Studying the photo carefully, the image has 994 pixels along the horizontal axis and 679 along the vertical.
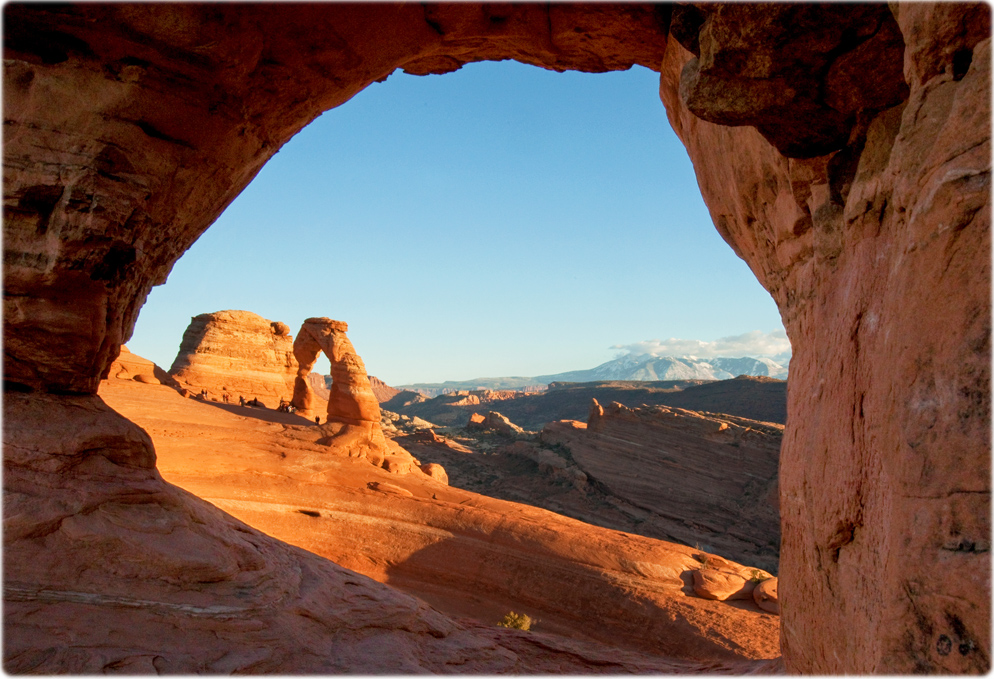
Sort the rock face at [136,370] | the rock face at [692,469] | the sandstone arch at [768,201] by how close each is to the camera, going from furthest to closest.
Answer: the rock face at [692,469]
the rock face at [136,370]
the sandstone arch at [768,201]

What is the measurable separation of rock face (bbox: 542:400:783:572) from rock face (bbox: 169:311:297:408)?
44.9 feet

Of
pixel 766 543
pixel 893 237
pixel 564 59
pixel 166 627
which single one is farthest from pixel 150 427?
pixel 766 543

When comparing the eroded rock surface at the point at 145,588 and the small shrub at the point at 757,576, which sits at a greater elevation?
the eroded rock surface at the point at 145,588

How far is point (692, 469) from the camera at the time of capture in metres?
25.1

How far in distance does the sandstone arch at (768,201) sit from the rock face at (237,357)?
1963 cm

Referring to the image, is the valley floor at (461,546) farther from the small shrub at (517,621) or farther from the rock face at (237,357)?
the rock face at (237,357)

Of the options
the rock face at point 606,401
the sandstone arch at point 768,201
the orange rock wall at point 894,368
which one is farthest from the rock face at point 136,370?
the rock face at point 606,401

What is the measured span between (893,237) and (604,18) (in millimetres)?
3914

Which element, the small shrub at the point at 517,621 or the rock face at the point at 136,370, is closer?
the small shrub at the point at 517,621

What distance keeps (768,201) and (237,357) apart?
81.0ft

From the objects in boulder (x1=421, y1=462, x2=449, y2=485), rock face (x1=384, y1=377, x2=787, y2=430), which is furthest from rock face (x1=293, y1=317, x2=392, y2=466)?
rock face (x1=384, y1=377, x2=787, y2=430)

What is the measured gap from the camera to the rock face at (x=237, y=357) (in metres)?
24.5

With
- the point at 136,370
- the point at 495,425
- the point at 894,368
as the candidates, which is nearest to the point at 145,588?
the point at 894,368

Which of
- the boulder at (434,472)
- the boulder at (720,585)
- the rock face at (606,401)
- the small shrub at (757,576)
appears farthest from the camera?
the rock face at (606,401)
